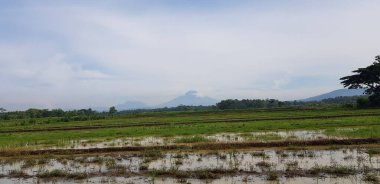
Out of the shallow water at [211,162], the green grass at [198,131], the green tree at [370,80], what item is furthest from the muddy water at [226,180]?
the green tree at [370,80]

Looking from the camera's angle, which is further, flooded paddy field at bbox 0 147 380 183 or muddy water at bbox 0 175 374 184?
flooded paddy field at bbox 0 147 380 183

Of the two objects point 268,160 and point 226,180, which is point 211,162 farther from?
point 226,180

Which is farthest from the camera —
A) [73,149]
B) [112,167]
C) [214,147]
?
[73,149]

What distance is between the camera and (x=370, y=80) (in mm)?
58531

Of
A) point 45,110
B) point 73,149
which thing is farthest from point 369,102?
point 45,110

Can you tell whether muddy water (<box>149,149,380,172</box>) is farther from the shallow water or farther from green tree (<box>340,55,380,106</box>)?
green tree (<box>340,55,380,106</box>)

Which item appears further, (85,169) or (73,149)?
(73,149)

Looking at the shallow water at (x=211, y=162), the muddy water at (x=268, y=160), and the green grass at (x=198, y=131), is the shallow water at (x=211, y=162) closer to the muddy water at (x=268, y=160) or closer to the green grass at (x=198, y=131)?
the muddy water at (x=268, y=160)

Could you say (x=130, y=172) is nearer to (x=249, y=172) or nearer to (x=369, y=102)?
(x=249, y=172)

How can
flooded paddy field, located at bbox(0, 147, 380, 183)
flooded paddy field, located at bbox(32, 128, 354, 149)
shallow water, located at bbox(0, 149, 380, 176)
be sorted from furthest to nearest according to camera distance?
1. flooded paddy field, located at bbox(32, 128, 354, 149)
2. shallow water, located at bbox(0, 149, 380, 176)
3. flooded paddy field, located at bbox(0, 147, 380, 183)

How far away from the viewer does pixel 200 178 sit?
43.9ft

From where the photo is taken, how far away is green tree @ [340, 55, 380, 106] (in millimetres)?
56031

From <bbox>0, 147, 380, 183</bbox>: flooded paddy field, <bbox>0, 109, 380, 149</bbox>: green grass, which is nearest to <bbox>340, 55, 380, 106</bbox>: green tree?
<bbox>0, 109, 380, 149</bbox>: green grass

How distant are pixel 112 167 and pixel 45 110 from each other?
9093cm
